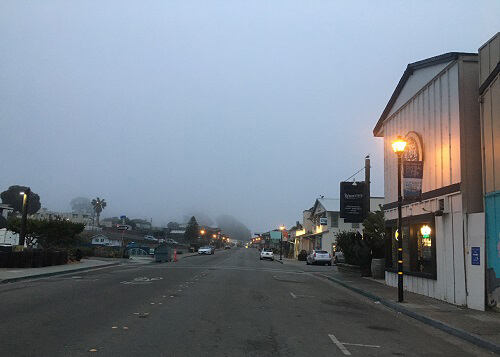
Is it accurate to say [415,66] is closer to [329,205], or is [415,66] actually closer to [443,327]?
[443,327]

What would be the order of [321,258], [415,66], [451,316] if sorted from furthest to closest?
1. [321,258]
2. [415,66]
3. [451,316]

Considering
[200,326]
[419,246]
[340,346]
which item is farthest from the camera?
[419,246]

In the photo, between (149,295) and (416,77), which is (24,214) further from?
(416,77)

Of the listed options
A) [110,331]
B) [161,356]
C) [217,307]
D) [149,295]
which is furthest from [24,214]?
[161,356]

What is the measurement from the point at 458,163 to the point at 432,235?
9.76 feet

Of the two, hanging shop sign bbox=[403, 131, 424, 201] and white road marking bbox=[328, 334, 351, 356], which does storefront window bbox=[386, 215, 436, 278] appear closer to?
hanging shop sign bbox=[403, 131, 424, 201]

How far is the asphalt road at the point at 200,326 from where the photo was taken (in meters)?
7.87

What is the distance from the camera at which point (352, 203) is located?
3225cm

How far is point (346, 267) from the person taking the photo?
30.3 metres

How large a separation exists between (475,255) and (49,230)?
2822cm

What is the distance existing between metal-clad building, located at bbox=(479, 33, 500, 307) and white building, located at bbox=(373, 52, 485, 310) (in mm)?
295

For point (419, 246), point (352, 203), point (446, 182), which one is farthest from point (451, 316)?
point (352, 203)

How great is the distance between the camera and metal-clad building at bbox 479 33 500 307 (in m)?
12.9

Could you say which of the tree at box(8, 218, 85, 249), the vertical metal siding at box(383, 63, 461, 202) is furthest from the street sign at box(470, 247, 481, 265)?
the tree at box(8, 218, 85, 249)
